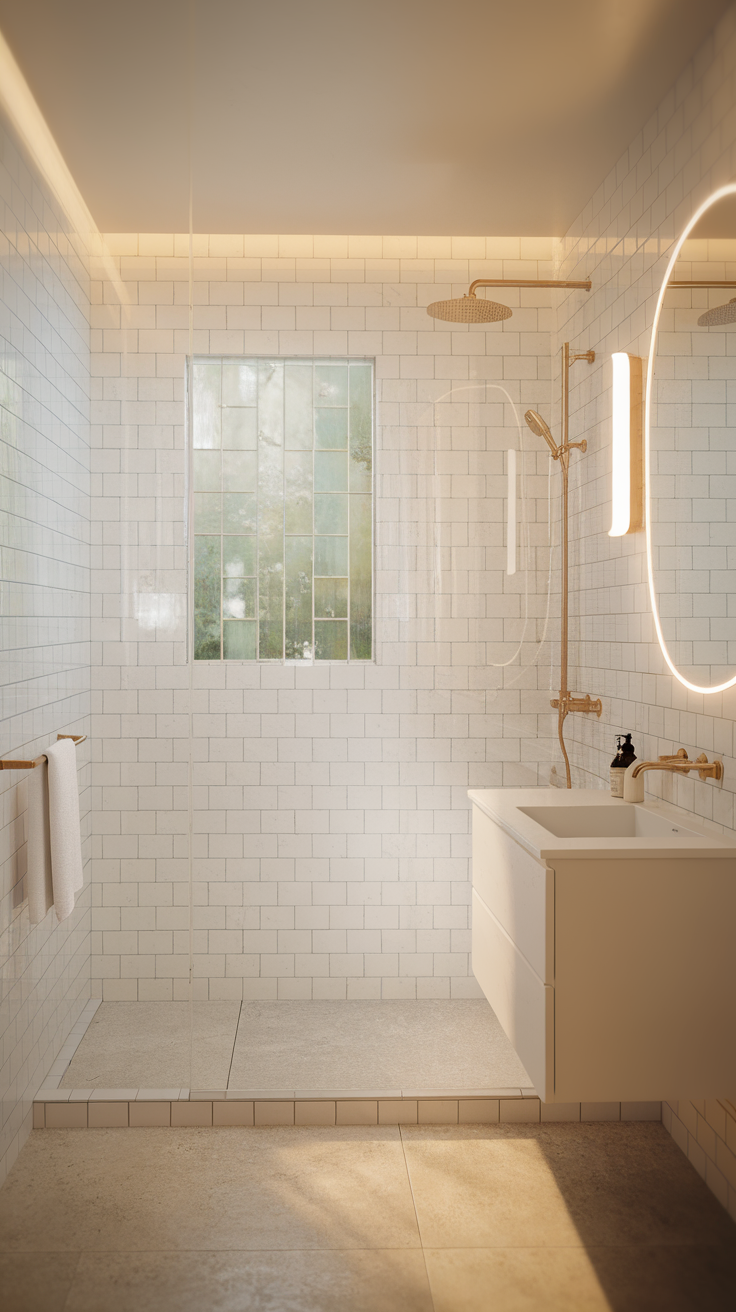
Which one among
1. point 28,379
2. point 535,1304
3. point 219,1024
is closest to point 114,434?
point 28,379

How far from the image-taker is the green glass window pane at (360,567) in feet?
10.7

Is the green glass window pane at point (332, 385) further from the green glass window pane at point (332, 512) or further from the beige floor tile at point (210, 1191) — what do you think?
the beige floor tile at point (210, 1191)

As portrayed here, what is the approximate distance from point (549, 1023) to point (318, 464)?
196 centimetres

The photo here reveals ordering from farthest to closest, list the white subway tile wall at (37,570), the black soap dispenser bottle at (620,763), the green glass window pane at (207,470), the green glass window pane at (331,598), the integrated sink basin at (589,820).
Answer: the green glass window pane at (331,598)
the green glass window pane at (207,470)
the black soap dispenser bottle at (620,763)
the integrated sink basin at (589,820)
the white subway tile wall at (37,570)

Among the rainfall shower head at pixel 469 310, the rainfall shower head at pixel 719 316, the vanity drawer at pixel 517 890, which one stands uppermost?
the rainfall shower head at pixel 469 310

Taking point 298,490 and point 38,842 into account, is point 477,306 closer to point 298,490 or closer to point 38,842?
point 298,490

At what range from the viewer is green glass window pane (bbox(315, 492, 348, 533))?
3.28 metres

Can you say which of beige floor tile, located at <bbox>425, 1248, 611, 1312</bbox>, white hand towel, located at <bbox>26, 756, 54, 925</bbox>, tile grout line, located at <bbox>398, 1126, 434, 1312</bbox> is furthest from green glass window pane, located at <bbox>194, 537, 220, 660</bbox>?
beige floor tile, located at <bbox>425, 1248, 611, 1312</bbox>

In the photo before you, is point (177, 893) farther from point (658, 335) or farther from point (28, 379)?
point (658, 335)

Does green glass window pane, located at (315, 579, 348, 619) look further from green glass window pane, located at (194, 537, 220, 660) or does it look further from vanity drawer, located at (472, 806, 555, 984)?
vanity drawer, located at (472, 806, 555, 984)

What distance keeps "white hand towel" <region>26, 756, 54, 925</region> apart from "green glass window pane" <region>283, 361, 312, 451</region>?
1355 mm

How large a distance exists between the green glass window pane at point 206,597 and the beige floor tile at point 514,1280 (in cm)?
178

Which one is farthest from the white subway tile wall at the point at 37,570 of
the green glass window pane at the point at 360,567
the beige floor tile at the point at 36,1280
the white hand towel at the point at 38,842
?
the green glass window pane at the point at 360,567

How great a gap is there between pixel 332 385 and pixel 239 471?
0.44 metres
